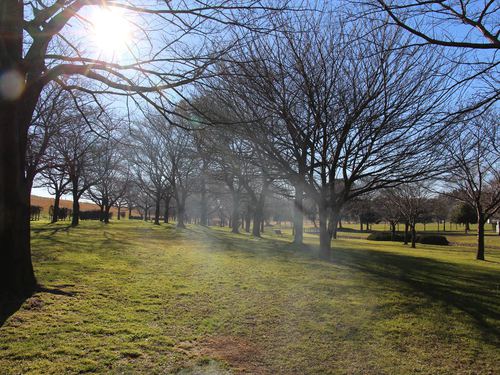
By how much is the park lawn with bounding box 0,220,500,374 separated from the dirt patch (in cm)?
1

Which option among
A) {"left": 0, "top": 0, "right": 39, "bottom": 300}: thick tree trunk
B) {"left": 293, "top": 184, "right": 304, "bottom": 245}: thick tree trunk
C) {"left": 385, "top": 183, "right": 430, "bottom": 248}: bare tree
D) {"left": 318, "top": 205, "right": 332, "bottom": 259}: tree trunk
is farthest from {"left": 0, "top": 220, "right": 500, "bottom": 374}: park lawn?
{"left": 385, "top": 183, "right": 430, "bottom": 248}: bare tree

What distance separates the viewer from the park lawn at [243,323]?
4004mm

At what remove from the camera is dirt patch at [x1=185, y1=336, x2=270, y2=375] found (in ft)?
13.0

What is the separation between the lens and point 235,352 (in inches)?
171

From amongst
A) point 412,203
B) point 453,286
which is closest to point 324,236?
point 453,286

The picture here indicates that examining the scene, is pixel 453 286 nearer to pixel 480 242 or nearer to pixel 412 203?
pixel 480 242

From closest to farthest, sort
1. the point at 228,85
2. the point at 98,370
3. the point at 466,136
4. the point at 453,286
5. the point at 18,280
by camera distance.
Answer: the point at 98,370 < the point at 18,280 < the point at 453,286 < the point at 228,85 < the point at 466,136

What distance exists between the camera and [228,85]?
10.5m

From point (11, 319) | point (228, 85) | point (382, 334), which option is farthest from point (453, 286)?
point (11, 319)

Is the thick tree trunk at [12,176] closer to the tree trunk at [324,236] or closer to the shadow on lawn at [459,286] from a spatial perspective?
the shadow on lawn at [459,286]

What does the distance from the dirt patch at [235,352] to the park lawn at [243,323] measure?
1cm

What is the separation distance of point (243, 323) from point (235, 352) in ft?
3.63

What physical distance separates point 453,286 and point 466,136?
9141 millimetres

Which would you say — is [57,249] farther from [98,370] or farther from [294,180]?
[98,370]
